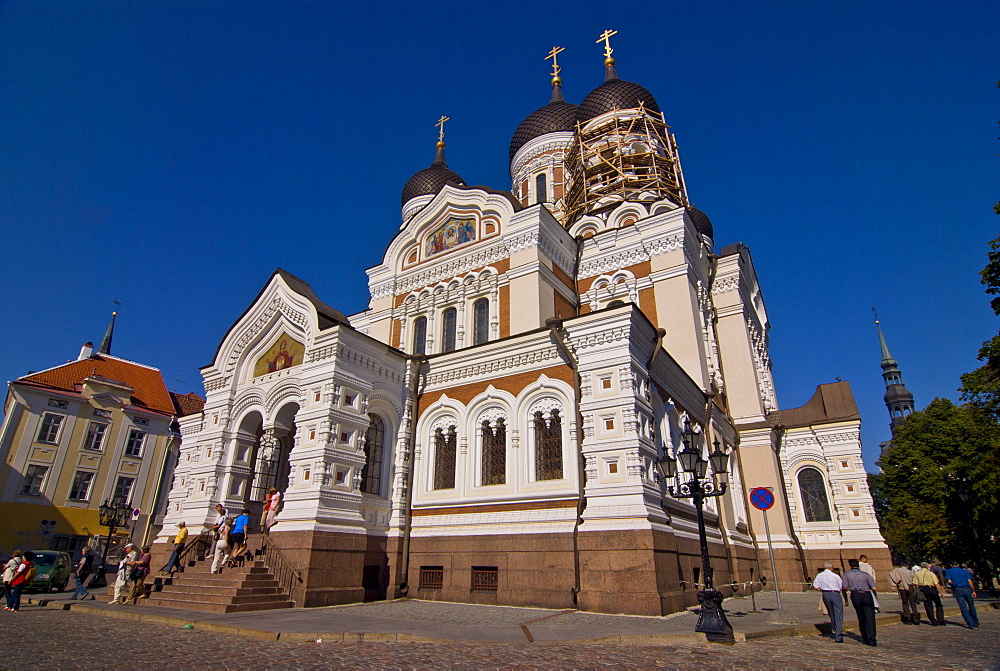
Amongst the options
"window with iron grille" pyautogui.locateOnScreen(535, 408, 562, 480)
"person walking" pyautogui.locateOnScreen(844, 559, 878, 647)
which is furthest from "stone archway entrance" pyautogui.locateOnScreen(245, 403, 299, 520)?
"person walking" pyautogui.locateOnScreen(844, 559, 878, 647)

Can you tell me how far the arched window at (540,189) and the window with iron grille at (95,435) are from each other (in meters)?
26.9

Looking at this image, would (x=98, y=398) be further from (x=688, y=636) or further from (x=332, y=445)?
(x=688, y=636)

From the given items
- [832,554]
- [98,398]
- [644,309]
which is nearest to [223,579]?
[644,309]

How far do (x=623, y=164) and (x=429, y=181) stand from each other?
10.7 meters

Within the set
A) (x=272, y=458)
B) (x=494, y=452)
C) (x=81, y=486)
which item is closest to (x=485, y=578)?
(x=494, y=452)

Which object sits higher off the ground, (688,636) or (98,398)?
(98,398)

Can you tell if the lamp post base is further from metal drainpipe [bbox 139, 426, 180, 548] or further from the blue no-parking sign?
metal drainpipe [bbox 139, 426, 180, 548]

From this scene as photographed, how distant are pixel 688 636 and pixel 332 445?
27.0 ft

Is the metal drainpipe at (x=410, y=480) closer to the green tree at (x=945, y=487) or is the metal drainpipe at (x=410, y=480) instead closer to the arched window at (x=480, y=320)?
the arched window at (x=480, y=320)

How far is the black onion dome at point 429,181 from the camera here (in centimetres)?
3078

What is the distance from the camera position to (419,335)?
20.0 m

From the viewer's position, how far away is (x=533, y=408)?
13.6 meters

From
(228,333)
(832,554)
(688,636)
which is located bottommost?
(688,636)

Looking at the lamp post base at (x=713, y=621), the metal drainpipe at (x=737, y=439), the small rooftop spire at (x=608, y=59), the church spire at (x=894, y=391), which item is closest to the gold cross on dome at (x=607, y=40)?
the small rooftop spire at (x=608, y=59)
